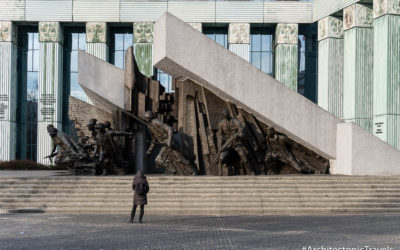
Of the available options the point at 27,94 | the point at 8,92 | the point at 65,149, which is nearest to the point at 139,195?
the point at 65,149

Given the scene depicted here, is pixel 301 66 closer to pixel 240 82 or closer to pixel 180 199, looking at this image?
pixel 240 82

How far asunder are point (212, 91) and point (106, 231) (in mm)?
6539

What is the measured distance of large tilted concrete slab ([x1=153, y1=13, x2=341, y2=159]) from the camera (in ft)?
39.9

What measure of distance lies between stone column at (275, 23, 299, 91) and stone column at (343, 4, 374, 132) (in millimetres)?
4744

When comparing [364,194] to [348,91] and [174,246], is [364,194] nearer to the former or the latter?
[174,246]

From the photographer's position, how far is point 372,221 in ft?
28.5

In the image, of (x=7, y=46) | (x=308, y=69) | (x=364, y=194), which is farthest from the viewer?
(x=308, y=69)

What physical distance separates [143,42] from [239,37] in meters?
6.16

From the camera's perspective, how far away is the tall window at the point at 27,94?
95.4 feet

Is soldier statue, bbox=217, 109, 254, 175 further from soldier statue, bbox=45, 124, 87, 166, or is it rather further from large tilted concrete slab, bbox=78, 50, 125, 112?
soldier statue, bbox=45, 124, 87, 166

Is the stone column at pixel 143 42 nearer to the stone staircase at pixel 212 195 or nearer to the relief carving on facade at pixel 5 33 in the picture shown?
the relief carving on facade at pixel 5 33

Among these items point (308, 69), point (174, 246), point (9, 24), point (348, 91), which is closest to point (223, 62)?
point (174, 246)

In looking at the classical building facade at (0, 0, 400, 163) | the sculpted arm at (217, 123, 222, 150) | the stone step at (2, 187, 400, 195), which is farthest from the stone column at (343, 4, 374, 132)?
the stone step at (2, 187, 400, 195)

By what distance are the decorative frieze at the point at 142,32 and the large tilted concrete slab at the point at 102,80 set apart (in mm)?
13771
